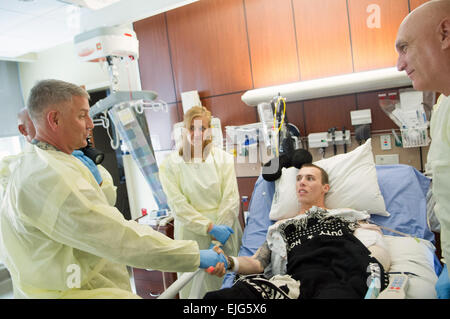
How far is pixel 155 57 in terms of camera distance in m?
3.44

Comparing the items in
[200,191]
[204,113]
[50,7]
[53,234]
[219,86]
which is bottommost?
[200,191]

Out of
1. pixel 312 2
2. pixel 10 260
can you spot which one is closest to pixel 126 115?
pixel 10 260

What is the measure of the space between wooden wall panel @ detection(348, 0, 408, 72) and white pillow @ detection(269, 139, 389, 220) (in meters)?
0.77

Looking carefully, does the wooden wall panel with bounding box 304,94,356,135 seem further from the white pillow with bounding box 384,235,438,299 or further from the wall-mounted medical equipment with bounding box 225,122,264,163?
the white pillow with bounding box 384,235,438,299

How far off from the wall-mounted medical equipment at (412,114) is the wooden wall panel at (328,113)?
1.08 feet

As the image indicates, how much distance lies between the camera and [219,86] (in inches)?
125

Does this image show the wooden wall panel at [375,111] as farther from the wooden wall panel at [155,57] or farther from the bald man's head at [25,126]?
the bald man's head at [25,126]

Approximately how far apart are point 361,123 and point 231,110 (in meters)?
1.25

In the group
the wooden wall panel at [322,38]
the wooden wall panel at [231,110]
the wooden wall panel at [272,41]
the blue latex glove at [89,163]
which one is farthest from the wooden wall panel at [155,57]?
the blue latex glove at [89,163]

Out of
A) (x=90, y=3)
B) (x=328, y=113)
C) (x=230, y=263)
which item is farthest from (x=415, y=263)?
(x=90, y=3)

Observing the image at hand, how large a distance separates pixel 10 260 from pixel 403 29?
1.61m

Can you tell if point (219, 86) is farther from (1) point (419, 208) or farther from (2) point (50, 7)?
(1) point (419, 208)

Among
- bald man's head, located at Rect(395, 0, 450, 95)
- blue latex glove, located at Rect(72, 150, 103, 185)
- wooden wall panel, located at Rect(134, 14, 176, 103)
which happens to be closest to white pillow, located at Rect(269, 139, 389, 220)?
bald man's head, located at Rect(395, 0, 450, 95)

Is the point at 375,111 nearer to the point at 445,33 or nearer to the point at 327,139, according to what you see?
the point at 327,139
